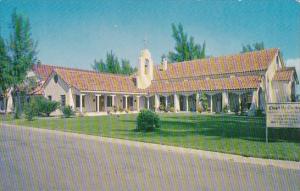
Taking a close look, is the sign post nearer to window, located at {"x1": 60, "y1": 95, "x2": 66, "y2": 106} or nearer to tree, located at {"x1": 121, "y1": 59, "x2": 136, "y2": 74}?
window, located at {"x1": 60, "y1": 95, "x2": 66, "y2": 106}

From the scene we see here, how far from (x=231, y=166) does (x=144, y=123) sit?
9.17 m

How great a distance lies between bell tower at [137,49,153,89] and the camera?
44.9 meters

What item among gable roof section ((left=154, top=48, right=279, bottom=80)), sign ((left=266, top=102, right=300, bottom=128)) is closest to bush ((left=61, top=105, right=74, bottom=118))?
gable roof section ((left=154, top=48, right=279, bottom=80))

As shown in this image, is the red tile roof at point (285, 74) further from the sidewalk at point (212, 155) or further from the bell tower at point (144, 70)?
the sidewalk at point (212, 155)

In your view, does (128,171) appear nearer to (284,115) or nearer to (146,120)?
(284,115)

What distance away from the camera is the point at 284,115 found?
12.5 meters

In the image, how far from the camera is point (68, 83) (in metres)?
34.8

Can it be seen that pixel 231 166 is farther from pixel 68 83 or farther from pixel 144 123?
pixel 68 83

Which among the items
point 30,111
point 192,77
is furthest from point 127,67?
point 30,111

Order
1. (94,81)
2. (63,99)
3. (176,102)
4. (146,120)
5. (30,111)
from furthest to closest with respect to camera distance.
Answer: (176,102) < (94,81) < (63,99) < (30,111) < (146,120)

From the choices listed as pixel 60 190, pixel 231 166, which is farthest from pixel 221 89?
pixel 60 190

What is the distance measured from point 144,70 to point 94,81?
31.6ft

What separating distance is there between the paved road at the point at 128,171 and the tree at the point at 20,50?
25874 millimetres

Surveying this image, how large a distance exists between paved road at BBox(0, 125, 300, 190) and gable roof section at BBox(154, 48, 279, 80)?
2868 centimetres
